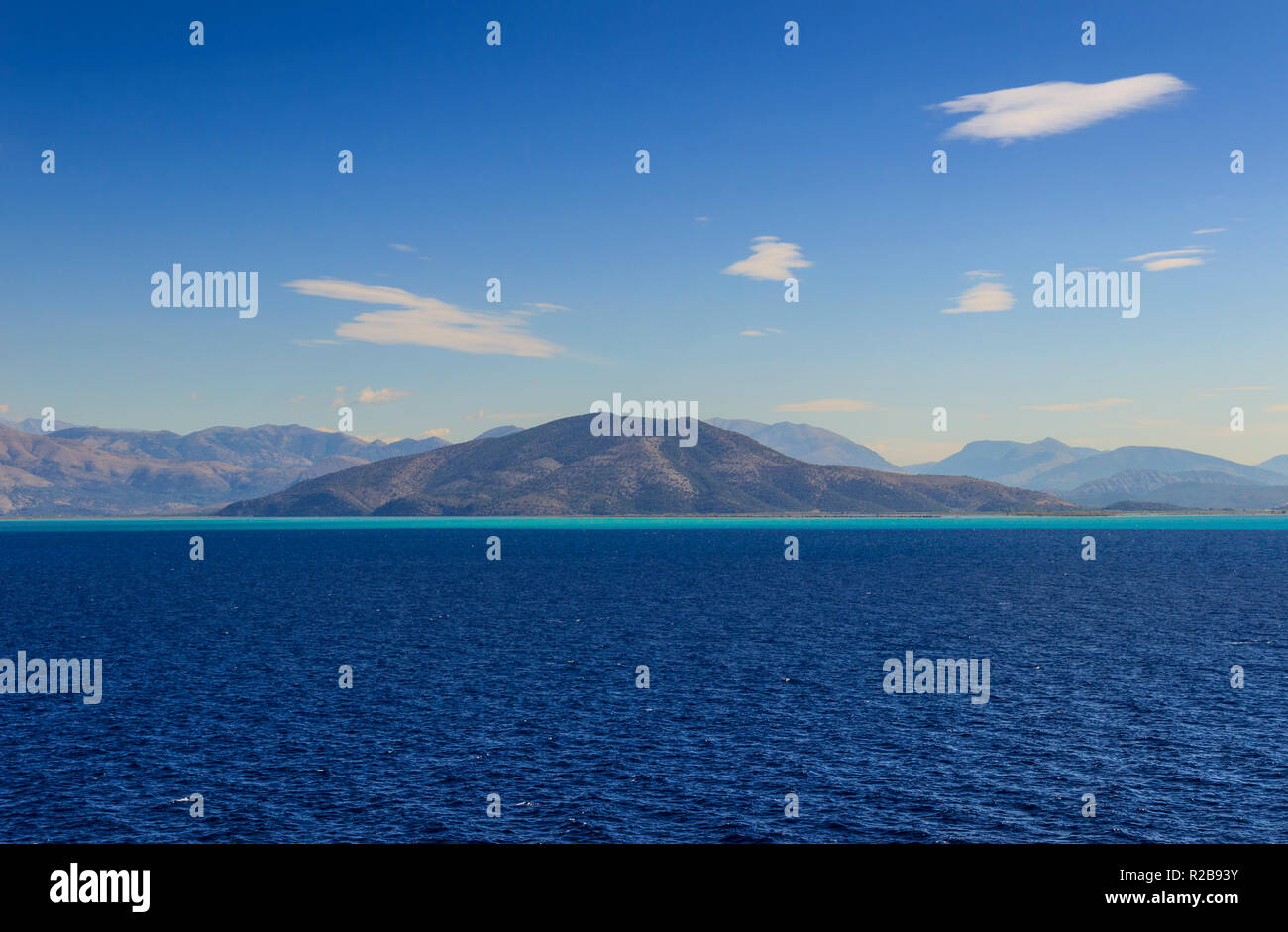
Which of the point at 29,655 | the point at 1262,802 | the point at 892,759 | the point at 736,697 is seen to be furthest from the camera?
the point at 29,655

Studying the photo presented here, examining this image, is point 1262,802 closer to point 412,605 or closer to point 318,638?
point 318,638

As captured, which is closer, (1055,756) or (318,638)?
(1055,756)

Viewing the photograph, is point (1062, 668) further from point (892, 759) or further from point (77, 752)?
point (77, 752)

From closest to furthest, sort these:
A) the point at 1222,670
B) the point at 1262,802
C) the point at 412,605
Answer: the point at 1262,802 → the point at 1222,670 → the point at 412,605
